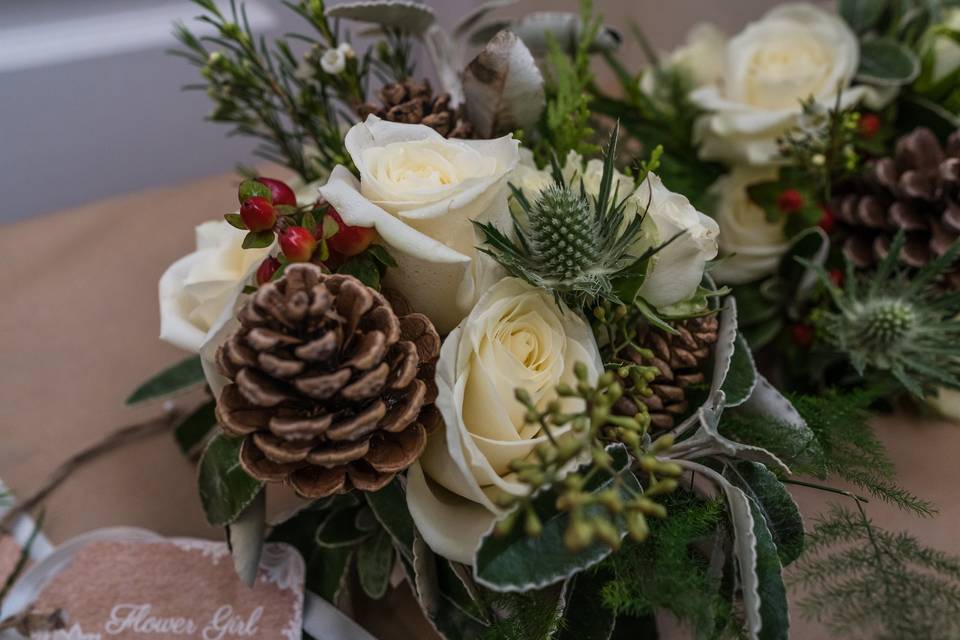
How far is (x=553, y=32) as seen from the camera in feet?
2.34

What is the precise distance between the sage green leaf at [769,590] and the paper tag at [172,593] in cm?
36

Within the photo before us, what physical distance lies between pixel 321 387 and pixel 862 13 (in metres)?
0.78

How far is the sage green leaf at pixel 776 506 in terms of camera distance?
46 centimetres

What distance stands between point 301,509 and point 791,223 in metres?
0.58

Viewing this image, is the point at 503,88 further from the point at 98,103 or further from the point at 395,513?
the point at 98,103

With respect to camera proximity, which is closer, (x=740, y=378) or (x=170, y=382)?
(x=740, y=378)

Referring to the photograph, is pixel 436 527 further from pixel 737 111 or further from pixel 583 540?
pixel 737 111

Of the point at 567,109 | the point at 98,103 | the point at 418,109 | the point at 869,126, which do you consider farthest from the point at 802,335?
the point at 98,103

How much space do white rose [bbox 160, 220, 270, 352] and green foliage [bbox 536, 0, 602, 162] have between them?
26 centimetres

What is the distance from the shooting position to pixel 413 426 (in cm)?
44

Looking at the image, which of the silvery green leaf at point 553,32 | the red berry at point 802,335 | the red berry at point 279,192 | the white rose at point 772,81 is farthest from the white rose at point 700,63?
the red berry at point 279,192

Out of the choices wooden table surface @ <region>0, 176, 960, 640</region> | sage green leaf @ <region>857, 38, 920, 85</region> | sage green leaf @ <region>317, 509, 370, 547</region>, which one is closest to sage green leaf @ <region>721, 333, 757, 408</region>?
wooden table surface @ <region>0, 176, 960, 640</region>

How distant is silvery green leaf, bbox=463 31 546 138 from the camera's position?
1.79 ft

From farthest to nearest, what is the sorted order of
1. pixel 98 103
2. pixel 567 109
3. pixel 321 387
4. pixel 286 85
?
pixel 98 103 < pixel 286 85 < pixel 567 109 < pixel 321 387
